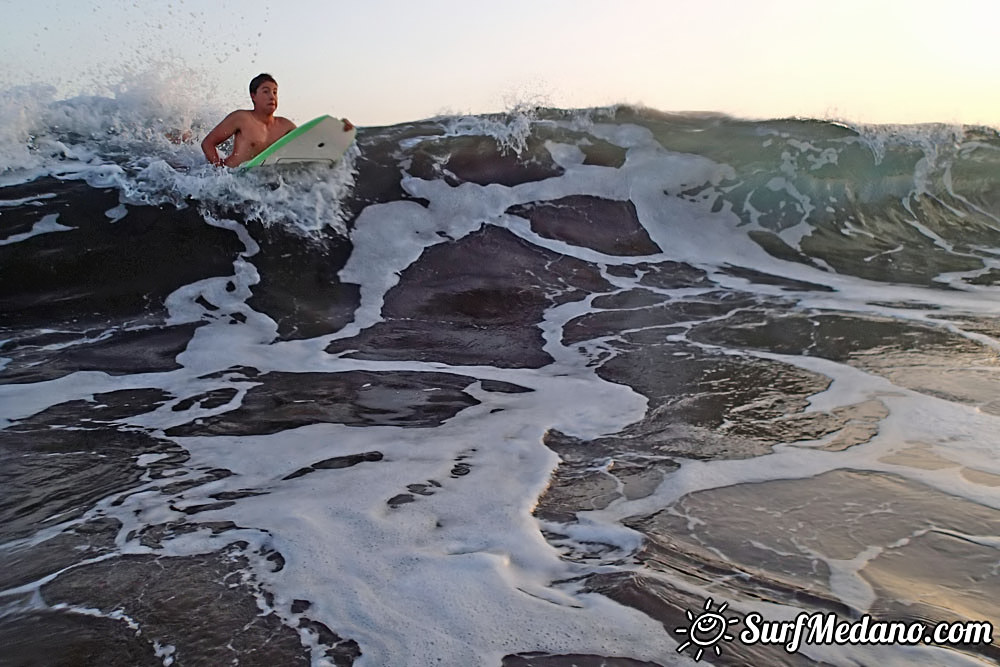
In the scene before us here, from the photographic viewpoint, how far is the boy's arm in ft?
22.5

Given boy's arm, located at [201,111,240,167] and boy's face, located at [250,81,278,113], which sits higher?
boy's face, located at [250,81,278,113]

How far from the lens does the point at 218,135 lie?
6902 millimetres

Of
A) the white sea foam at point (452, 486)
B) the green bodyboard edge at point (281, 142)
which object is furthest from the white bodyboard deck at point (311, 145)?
the white sea foam at point (452, 486)

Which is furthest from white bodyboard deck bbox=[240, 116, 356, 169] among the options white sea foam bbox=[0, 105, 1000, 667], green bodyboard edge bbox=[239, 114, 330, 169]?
white sea foam bbox=[0, 105, 1000, 667]

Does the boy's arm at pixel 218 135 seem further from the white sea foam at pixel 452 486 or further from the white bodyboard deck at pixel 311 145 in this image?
the white sea foam at pixel 452 486

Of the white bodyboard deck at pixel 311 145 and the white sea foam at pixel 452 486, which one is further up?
the white bodyboard deck at pixel 311 145

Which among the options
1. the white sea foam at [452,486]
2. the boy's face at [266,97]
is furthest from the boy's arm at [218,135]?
the white sea foam at [452,486]

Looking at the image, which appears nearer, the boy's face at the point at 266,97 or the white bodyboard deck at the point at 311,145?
the white bodyboard deck at the point at 311,145

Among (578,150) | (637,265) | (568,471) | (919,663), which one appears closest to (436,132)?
(578,150)

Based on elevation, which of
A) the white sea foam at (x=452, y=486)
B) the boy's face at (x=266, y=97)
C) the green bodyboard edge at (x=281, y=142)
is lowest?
the white sea foam at (x=452, y=486)

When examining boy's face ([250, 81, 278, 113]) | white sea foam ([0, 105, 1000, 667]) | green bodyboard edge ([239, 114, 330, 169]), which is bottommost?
white sea foam ([0, 105, 1000, 667])

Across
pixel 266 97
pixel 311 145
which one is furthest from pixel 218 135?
pixel 311 145

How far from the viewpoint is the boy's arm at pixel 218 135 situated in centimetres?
686

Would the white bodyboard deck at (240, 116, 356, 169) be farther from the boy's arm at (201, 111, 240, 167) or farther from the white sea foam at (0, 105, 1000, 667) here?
the white sea foam at (0, 105, 1000, 667)
